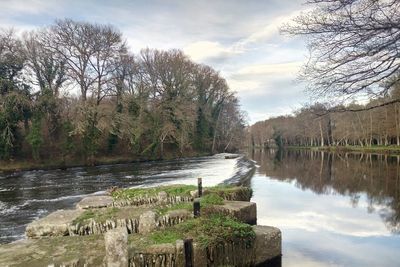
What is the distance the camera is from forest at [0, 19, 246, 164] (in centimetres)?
3997

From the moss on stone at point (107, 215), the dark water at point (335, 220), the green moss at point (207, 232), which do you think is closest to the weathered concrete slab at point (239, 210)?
the dark water at point (335, 220)

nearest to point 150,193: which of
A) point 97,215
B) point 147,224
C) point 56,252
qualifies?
point 97,215

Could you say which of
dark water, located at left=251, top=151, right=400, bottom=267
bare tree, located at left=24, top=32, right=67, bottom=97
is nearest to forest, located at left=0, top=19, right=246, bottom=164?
bare tree, located at left=24, top=32, right=67, bottom=97

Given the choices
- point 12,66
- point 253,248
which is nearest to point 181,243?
point 253,248

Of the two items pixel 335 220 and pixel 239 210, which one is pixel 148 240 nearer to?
pixel 239 210

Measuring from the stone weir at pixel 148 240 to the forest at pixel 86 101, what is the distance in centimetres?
3146

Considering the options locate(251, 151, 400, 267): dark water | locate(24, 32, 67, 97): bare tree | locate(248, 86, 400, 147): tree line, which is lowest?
locate(251, 151, 400, 267): dark water

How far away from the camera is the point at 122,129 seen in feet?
144

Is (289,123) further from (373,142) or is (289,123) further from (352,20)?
(352,20)

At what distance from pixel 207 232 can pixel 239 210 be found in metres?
3.26

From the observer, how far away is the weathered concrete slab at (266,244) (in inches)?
321

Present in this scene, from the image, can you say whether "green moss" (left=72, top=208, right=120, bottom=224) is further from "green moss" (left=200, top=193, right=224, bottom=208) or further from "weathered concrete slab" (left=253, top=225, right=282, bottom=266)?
"weathered concrete slab" (left=253, top=225, right=282, bottom=266)

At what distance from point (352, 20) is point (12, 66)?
41.2m

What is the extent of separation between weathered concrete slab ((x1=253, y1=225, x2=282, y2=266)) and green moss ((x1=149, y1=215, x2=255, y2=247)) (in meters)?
0.28
